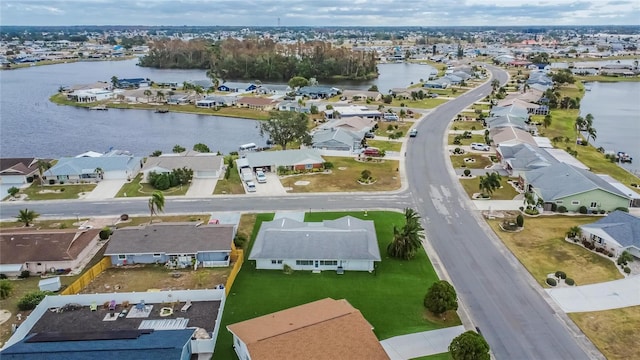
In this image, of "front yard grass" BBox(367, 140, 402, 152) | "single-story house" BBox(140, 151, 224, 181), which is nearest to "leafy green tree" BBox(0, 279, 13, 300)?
"single-story house" BBox(140, 151, 224, 181)

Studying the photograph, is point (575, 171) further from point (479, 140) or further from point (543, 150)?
point (479, 140)

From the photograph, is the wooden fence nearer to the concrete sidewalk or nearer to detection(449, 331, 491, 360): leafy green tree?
the concrete sidewalk

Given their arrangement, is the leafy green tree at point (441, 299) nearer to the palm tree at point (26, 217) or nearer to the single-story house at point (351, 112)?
the palm tree at point (26, 217)

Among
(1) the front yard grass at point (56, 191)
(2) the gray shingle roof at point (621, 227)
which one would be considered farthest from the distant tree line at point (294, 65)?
(2) the gray shingle roof at point (621, 227)

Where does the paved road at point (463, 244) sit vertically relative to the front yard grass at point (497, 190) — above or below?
below

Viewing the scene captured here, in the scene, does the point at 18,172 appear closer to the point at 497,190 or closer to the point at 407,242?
the point at 407,242

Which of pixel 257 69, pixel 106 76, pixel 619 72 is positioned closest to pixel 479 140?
pixel 257 69
